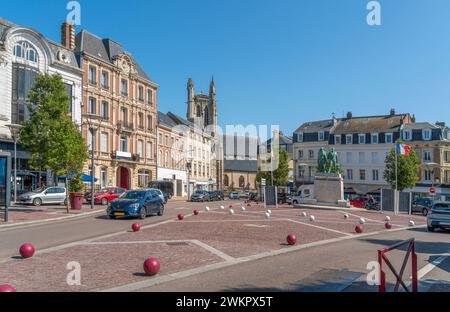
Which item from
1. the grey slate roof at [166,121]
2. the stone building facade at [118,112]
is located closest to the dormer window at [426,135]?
the grey slate roof at [166,121]

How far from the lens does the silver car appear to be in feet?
101

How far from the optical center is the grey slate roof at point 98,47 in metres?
47.5

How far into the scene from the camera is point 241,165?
11350 cm

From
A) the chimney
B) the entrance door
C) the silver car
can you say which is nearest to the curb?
the silver car

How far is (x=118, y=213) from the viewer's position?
22.5 meters

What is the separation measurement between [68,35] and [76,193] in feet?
77.7

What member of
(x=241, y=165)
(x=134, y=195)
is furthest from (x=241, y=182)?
(x=134, y=195)

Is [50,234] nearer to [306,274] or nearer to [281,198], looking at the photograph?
[306,274]

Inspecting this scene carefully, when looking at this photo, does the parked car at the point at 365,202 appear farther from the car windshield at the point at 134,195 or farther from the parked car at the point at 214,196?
the car windshield at the point at 134,195

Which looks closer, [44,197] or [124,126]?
[44,197]

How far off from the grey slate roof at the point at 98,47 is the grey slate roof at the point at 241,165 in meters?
60.6
